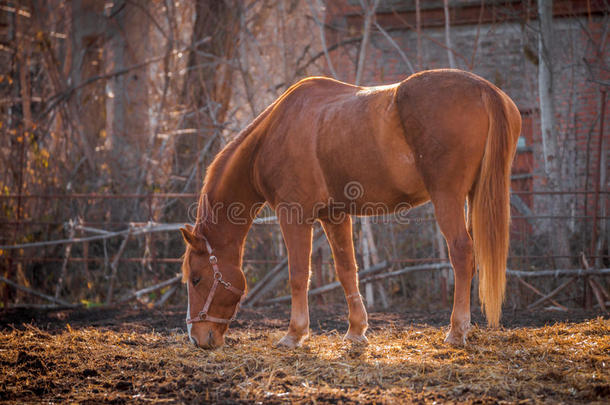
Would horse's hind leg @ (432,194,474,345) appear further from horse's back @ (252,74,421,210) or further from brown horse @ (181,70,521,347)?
horse's back @ (252,74,421,210)

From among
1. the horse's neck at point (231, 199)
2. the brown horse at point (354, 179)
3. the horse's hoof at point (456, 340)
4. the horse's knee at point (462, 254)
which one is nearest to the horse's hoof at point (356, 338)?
the brown horse at point (354, 179)

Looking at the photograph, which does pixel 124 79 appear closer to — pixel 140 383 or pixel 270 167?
pixel 270 167

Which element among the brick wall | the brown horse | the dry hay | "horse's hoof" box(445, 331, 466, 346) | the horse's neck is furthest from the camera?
the brick wall

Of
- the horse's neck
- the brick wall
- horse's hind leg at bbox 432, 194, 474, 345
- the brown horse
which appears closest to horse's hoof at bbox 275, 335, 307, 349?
the brown horse

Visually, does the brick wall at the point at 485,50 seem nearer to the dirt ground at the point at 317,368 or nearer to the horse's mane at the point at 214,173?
the horse's mane at the point at 214,173

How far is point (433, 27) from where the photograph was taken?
9.45 metres

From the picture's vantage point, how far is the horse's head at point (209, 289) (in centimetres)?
396

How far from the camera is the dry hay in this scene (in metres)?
2.68

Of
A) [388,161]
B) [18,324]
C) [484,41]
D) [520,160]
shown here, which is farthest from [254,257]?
[484,41]

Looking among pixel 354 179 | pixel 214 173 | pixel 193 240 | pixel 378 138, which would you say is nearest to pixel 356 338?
pixel 354 179

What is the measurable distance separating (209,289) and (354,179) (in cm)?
142

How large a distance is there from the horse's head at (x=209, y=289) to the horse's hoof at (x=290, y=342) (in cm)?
43

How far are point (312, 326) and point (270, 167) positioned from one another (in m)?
2.01

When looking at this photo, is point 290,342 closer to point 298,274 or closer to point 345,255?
point 298,274
